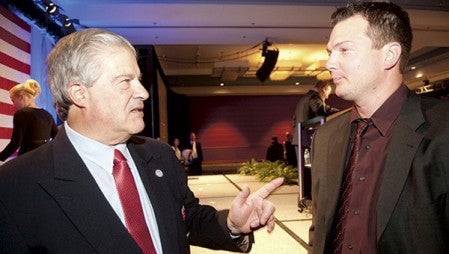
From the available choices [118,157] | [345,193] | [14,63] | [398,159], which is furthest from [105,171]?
[14,63]

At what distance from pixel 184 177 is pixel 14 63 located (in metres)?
4.72

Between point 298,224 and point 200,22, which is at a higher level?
point 200,22

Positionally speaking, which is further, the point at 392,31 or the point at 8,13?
the point at 8,13

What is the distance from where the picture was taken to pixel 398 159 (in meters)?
1.38

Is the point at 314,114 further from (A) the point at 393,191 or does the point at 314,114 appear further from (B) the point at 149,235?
(B) the point at 149,235

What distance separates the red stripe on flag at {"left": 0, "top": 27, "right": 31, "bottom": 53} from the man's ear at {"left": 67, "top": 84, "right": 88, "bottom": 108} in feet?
14.1

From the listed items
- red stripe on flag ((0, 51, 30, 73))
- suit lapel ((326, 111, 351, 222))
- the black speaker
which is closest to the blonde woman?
red stripe on flag ((0, 51, 30, 73))

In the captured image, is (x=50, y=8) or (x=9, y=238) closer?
(x=9, y=238)

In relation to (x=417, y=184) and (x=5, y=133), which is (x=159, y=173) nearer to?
(x=417, y=184)

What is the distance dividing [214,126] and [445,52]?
10494 mm

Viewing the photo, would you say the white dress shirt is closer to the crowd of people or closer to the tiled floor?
the crowd of people

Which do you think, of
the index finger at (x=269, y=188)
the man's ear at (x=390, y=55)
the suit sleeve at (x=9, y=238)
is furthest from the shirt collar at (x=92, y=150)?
the man's ear at (x=390, y=55)

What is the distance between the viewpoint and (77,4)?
6.93 meters

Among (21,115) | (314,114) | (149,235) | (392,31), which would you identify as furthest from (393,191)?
(314,114)
